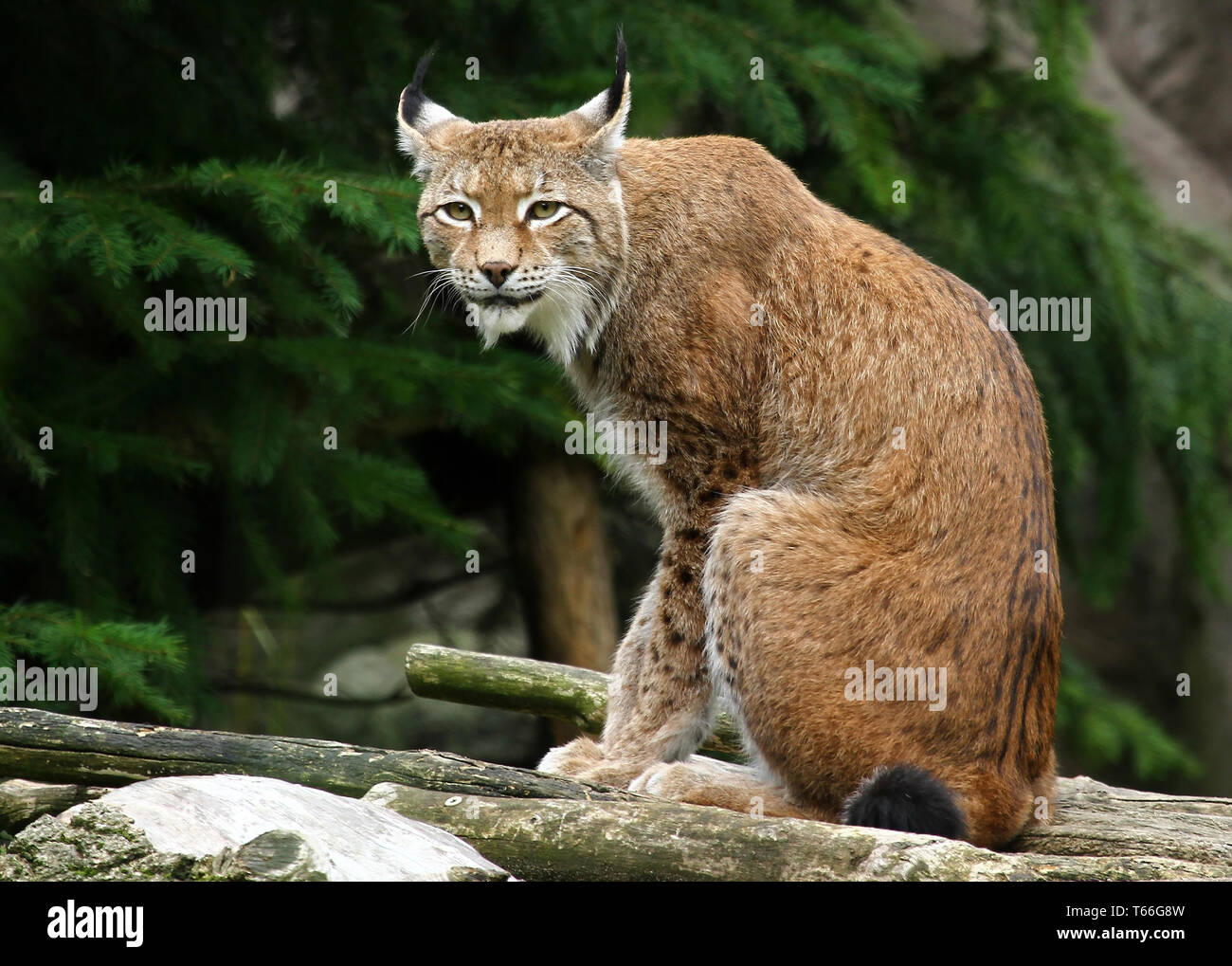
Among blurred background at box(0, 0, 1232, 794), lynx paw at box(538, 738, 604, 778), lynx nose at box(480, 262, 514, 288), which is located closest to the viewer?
lynx nose at box(480, 262, 514, 288)

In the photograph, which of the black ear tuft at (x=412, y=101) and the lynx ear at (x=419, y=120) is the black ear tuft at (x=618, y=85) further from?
the black ear tuft at (x=412, y=101)

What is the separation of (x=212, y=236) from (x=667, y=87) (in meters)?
2.21

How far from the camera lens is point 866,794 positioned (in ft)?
11.5

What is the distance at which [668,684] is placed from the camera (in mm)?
4230

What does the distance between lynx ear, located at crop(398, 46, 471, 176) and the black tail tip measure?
2.56 m

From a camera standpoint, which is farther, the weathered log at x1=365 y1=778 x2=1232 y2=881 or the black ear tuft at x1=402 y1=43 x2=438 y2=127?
the black ear tuft at x1=402 y1=43 x2=438 y2=127

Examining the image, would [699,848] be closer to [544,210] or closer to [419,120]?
[544,210]

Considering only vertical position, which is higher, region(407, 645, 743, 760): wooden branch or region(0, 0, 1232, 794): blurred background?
region(0, 0, 1232, 794): blurred background

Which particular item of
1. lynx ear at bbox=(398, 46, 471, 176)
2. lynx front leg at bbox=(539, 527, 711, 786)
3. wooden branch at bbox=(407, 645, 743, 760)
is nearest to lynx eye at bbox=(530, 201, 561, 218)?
lynx ear at bbox=(398, 46, 471, 176)

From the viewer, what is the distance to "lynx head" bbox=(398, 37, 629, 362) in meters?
4.28

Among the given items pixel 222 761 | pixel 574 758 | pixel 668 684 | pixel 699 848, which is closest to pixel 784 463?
pixel 668 684

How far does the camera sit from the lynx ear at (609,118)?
438 cm

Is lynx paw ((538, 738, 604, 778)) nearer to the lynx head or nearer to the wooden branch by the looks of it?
the wooden branch
